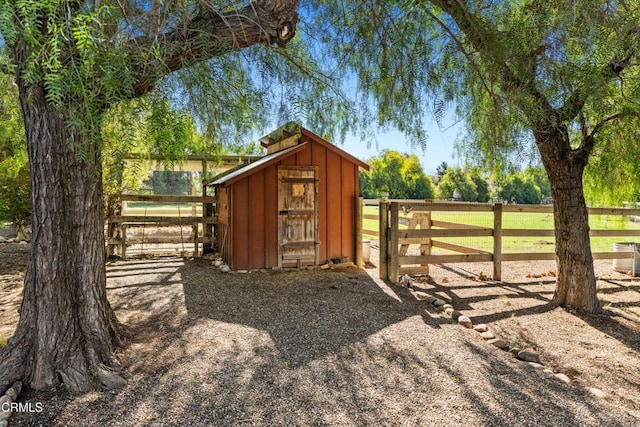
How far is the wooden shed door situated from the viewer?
6.98 m

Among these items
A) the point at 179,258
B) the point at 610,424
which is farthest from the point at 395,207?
the point at 179,258

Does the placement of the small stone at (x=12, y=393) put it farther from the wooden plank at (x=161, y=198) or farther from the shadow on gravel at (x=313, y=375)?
the wooden plank at (x=161, y=198)

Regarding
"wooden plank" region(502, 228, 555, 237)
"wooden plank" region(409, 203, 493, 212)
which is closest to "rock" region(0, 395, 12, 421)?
"wooden plank" region(409, 203, 493, 212)

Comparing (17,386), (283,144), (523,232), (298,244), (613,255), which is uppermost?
(283,144)

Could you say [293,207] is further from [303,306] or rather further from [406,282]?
[303,306]

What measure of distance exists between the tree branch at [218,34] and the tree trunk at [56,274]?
0.70 meters

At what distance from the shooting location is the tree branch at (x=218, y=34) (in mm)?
2398

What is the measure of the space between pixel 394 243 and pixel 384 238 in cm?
26

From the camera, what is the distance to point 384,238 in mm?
5914

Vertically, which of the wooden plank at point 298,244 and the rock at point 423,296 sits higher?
the wooden plank at point 298,244

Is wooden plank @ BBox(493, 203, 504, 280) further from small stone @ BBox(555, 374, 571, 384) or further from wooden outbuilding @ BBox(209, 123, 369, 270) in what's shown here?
small stone @ BBox(555, 374, 571, 384)

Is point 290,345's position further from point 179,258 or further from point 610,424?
point 179,258

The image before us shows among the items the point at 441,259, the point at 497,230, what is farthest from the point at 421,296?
the point at 497,230

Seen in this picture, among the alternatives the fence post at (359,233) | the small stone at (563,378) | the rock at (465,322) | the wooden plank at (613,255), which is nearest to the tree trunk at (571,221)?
the rock at (465,322)
